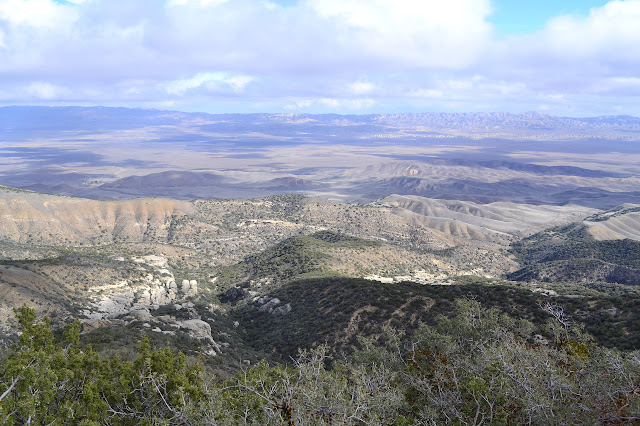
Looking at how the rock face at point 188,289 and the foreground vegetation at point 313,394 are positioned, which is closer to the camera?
the foreground vegetation at point 313,394

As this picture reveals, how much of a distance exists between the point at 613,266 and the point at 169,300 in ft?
214

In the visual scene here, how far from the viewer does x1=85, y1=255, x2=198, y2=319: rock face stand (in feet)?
120

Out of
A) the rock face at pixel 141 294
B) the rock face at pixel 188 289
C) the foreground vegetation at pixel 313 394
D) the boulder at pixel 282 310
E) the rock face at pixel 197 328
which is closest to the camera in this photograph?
the foreground vegetation at pixel 313 394

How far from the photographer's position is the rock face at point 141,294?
36.7 metres

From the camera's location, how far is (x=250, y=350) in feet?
107

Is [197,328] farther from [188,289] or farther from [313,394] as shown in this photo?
[313,394]

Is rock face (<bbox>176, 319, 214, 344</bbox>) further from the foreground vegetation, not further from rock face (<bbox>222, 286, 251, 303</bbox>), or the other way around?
rock face (<bbox>222, 286, 251, 303</bbox>)

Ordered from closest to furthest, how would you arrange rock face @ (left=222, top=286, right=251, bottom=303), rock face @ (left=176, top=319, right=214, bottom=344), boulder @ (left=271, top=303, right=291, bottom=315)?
rock face @ (left=176, top=319, right=214, bottom=344), boulder @ (left=271, top=303, right=291, bottom=315), rock face @ (left=222, top=286, right=251, bottom=303)

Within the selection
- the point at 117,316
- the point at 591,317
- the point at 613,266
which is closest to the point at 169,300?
the point at 117,316

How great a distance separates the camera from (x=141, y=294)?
42750 mm

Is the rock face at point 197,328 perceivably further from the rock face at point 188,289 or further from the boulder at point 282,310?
the rock face at point 188,289

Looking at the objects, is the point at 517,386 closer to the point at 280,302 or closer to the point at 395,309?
the point at 395,309

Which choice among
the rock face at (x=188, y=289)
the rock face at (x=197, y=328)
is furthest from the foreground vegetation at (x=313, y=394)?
the rock face at (x=188, y=289)

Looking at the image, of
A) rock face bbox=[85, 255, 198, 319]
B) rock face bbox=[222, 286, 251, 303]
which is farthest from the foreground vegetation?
rock face bbox=[222, 286, 251, 303]
